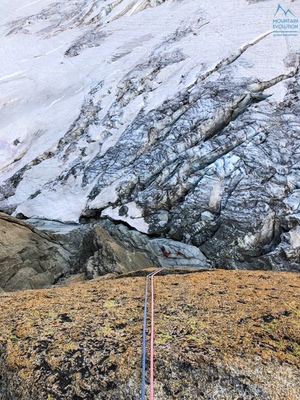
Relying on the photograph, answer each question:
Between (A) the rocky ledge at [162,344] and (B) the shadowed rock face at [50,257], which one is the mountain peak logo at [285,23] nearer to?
(B) the shadowed rock face at [50,257]

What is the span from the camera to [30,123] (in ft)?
60.6

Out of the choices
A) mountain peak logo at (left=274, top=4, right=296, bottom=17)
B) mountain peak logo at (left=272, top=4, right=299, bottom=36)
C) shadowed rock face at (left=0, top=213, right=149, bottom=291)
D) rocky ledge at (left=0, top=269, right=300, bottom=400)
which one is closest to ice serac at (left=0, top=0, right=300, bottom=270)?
mountain peak logo at (left=274, top=4, right=296, bottom=17)

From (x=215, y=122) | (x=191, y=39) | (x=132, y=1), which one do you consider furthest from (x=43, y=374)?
(x=132, y=1)

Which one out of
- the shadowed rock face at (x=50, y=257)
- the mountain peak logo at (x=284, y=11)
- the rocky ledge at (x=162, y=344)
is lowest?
the shadowed rock face at (x=50, y=257)

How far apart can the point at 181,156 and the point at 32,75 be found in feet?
51.7

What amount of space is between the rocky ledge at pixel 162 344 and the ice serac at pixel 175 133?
696 centimetres

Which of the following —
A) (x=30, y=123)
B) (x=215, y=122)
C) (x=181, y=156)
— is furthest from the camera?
(x=30, y=123)

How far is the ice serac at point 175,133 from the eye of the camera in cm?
1127

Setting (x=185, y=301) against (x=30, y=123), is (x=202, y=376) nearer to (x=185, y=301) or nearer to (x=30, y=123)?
(x=185, y=301)

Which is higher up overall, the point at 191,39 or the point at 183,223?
the point at 191,39

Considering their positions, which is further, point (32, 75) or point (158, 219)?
point (32, 75)

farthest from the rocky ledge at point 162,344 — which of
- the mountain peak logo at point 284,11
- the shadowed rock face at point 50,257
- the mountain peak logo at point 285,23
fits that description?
the mountain peak logo at point 284,11

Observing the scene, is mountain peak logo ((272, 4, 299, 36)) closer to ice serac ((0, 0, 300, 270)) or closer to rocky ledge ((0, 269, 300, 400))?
ice serac ((0, 0, 300, 270))

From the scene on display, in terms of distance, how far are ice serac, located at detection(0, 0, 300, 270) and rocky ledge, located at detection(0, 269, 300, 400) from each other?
696 centimetres
